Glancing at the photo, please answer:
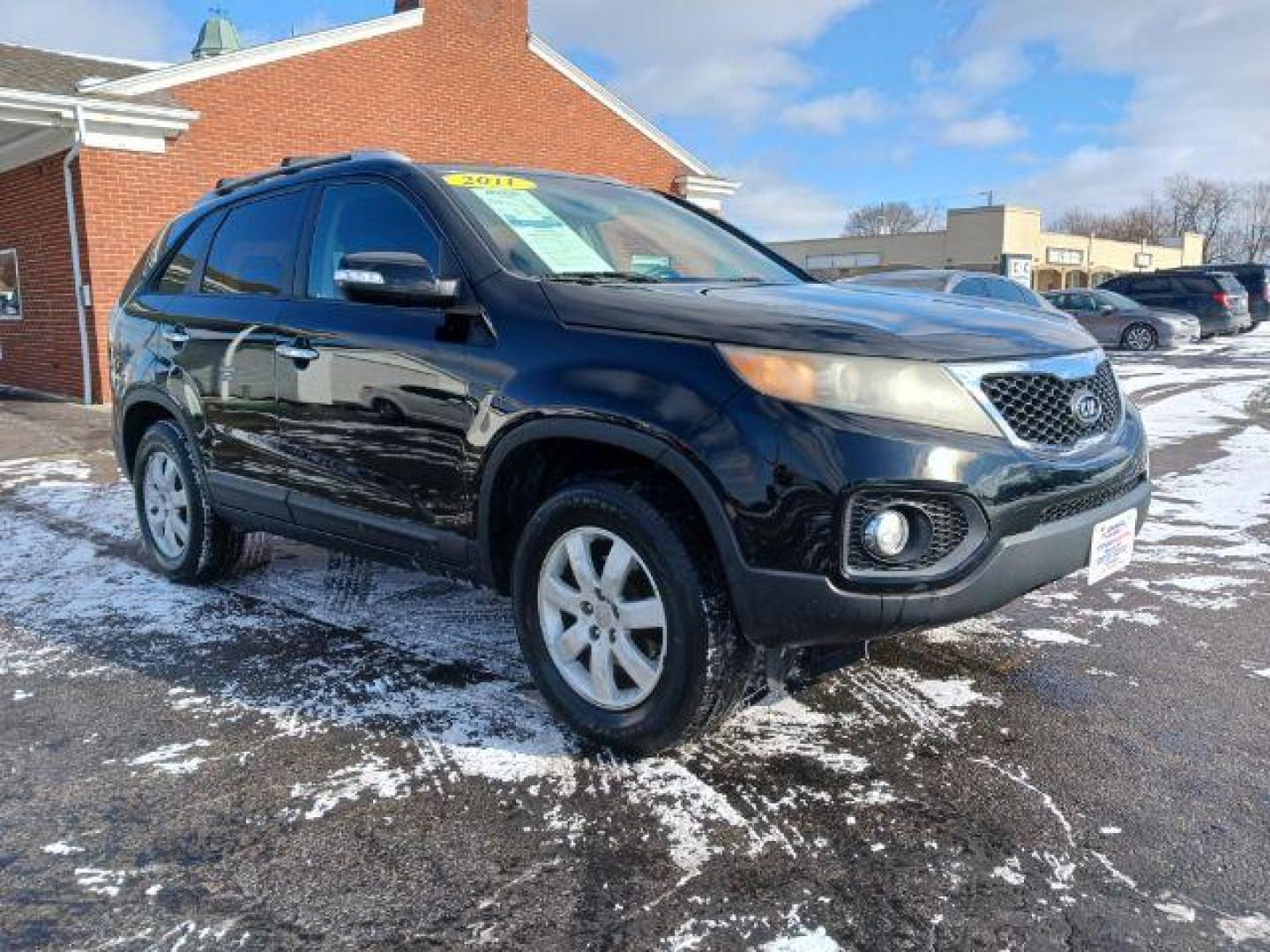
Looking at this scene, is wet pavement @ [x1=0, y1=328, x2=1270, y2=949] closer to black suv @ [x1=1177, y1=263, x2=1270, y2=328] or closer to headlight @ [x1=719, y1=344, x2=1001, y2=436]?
headlight @ [x1=719, y1=344, x2=1001, y2=436]

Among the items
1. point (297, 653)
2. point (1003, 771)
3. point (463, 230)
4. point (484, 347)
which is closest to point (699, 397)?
point (484, 347)

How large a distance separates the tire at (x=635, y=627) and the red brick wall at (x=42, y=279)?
415 inches

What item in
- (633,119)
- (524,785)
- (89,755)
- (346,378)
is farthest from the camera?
(633,119)

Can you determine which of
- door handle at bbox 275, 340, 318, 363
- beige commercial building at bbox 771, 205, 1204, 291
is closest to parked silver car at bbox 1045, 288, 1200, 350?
door handle at bbox 275, 340, 318, 363

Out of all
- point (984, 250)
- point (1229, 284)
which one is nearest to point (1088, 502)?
point (1229, 284)

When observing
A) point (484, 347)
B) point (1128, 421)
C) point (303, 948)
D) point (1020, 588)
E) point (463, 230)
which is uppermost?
point (463, 230)

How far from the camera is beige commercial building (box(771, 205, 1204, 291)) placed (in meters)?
53.2

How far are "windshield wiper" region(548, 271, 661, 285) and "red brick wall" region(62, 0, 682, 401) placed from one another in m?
10.1

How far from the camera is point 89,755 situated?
10.1ft

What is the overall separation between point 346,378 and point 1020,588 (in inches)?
92.3

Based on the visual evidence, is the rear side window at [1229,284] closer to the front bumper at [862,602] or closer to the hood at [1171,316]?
the hood at [1171,316]

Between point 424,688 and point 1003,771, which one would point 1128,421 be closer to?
point 1003,771

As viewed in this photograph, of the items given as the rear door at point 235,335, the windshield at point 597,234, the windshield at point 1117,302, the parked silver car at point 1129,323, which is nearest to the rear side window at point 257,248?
the rear door at point 235,335

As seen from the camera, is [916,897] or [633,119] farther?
[633,119]
